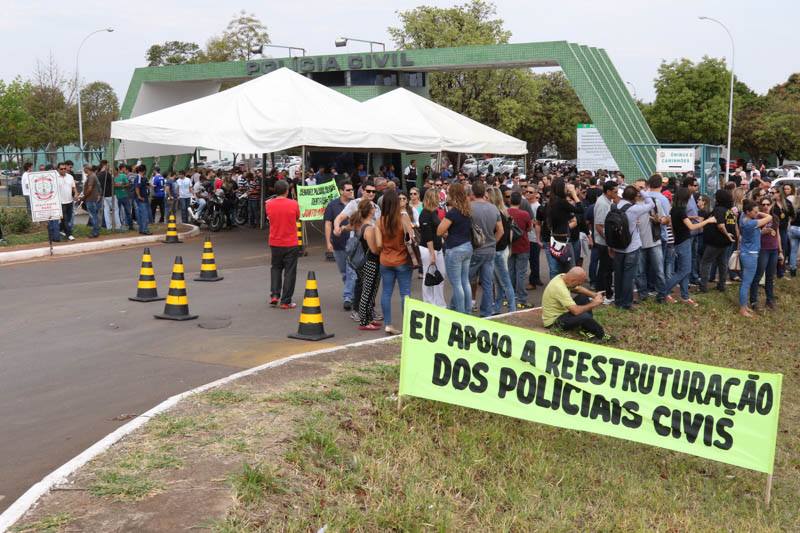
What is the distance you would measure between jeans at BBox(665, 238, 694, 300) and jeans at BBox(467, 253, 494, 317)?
12.1 feet

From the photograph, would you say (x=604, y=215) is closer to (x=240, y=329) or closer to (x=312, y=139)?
(x=240, y=329)

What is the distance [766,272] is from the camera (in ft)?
46.2

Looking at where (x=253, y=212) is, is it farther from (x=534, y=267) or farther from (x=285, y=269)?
(x=285, y=269)

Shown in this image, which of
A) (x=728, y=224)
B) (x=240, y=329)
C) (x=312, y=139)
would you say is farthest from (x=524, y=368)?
(x=312, y=139)

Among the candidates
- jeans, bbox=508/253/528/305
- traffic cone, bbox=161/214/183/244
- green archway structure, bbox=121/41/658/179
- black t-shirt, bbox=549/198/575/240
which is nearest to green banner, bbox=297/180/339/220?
traffic cone, bbox=161/214/183/244

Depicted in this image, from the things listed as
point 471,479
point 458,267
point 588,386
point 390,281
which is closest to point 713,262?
point 458,267

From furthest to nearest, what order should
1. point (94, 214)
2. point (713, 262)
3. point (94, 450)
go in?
point (94, 214), point (713, 262), point (94, 450)

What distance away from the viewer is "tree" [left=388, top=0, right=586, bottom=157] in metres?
56.1

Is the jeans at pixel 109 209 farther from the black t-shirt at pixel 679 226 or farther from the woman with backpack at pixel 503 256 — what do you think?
the black t-shirt at pixel 679 226

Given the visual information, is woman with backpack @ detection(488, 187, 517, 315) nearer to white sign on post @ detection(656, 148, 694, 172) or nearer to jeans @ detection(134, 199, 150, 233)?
jeans @ detection(134, 199, 150, 233)

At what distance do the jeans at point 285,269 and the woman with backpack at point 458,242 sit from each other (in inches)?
93.8

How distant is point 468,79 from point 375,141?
3729 cm

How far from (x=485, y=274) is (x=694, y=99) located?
5555 cm

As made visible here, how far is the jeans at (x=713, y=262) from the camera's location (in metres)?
14.2
